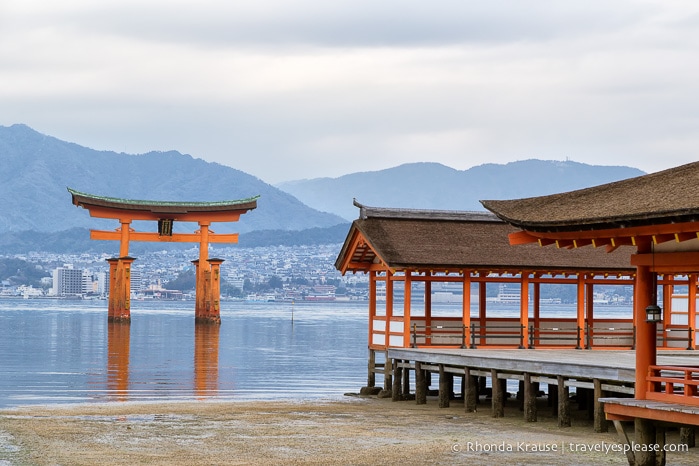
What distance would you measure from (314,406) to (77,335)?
166 feet

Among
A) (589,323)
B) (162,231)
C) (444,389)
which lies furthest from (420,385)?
(162,231)

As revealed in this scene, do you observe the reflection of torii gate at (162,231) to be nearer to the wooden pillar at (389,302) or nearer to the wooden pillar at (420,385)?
the wooden pillar at (389,302)

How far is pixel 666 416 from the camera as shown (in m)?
14.2

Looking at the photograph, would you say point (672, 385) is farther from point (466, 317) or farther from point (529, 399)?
point (466, 317)

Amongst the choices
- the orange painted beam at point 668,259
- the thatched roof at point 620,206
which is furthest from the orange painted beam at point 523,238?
the orange painted beam at point 668,259

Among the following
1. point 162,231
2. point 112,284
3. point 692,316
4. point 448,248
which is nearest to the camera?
point 448,248

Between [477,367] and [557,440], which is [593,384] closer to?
[557,440]

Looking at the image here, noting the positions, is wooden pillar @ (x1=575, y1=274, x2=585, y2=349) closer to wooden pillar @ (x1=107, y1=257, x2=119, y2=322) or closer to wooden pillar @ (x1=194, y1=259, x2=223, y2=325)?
wooden pillar @ (x1=107, y1=257, x2=119, y2=322)

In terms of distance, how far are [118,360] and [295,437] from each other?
103 ft

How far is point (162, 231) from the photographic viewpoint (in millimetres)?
80000

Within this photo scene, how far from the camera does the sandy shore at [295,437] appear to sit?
16.8 metres

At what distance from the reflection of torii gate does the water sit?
1.83m

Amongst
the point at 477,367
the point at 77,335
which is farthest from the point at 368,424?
the point at 77,335

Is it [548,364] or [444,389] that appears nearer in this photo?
[548,364]
